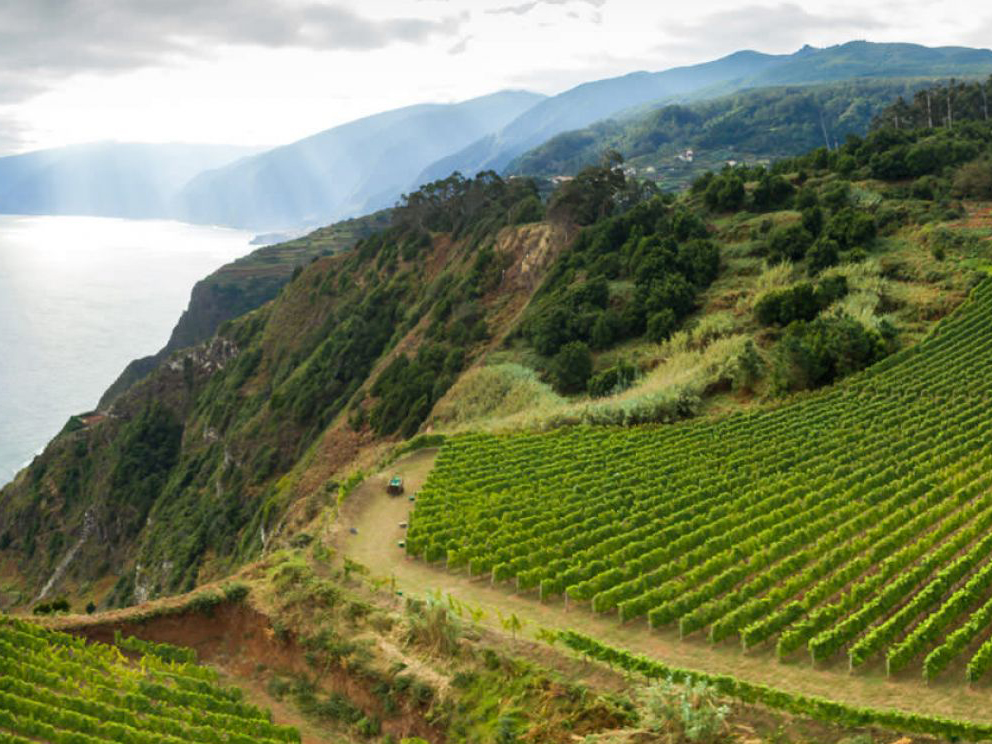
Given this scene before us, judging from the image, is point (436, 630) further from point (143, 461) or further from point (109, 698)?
point (143, 461)

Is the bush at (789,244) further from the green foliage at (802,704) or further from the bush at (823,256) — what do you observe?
the green foliage at (802,704)

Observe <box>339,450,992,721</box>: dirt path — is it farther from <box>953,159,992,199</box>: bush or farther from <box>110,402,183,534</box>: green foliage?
<box>110,402,183,534</box>: green foliage

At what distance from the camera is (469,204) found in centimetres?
10919

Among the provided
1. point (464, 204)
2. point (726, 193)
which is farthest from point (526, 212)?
point (726, 193)

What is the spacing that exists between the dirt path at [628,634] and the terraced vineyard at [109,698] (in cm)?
786

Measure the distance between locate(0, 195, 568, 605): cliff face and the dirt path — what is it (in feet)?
80.5

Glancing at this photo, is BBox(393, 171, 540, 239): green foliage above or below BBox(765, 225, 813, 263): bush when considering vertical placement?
above

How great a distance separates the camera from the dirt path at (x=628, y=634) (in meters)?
20.4

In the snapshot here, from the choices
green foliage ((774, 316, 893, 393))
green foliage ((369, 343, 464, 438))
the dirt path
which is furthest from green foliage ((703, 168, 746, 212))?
the dirt path

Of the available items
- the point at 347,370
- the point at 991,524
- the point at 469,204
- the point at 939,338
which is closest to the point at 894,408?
the point at 939,338

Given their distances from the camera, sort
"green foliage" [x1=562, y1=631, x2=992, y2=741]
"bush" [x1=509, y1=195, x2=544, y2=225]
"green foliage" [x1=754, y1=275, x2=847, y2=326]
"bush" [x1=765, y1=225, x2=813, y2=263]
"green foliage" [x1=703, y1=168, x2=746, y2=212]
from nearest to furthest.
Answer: "green foliage" [x1=562, y1=631, x2=992, y2=741]
"green foliage" [x1=754, y1=275, x2=847, y2=326]
"bush" [x1=765, y1=225, x2=813, y2=263]
"green foliage" [x1=703, y1=168, x2=746, y2=212]
"bush" [x1=509, y1=195, x2=544, y2=225]

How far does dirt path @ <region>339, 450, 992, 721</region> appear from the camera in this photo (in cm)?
2038

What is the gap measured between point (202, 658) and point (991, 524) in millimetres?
28253

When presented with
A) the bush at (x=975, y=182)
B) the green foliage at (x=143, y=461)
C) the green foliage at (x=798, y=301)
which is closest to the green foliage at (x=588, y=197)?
the bush at (x=975, y=182)
